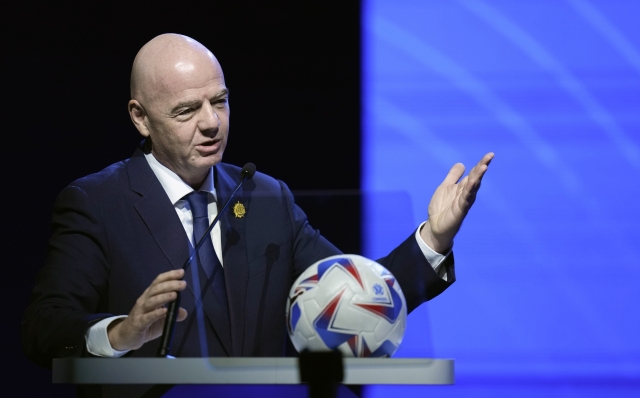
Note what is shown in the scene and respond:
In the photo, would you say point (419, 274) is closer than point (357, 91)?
Yes

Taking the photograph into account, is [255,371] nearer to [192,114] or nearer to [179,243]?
[179,243]

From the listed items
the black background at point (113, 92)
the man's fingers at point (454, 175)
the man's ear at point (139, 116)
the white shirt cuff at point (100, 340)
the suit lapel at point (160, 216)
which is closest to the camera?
the white shirt cuff at point (100, 340)

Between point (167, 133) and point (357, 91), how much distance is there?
131cm

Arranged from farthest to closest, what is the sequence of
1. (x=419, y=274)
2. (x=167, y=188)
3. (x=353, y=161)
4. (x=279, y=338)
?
(x=353, y=161), (x=167, y=188), (x=419, y=274), (x=279, y=338)

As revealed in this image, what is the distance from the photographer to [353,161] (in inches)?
134

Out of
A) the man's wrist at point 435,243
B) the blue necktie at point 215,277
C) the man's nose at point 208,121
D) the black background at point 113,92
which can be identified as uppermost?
the black background at point 113,92

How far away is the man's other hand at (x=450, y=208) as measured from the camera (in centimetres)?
199

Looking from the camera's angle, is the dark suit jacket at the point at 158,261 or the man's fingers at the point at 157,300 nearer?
the man's fingers at the point at 157,300

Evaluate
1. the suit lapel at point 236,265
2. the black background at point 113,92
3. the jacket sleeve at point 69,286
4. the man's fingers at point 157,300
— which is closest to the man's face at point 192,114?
the jacket sleeve at point 69,286

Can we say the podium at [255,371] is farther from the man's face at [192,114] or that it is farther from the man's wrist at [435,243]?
the man's face at [192,114]

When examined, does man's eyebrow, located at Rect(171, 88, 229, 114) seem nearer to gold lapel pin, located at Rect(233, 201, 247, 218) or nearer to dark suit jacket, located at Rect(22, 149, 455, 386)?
dark suit jacket, located at Rect(22, 149, 455, 386)

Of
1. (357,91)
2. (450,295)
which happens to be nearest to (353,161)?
(357,91)

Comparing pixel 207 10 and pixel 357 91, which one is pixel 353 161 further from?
pixel 207 10

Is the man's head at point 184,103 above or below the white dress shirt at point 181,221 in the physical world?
above
